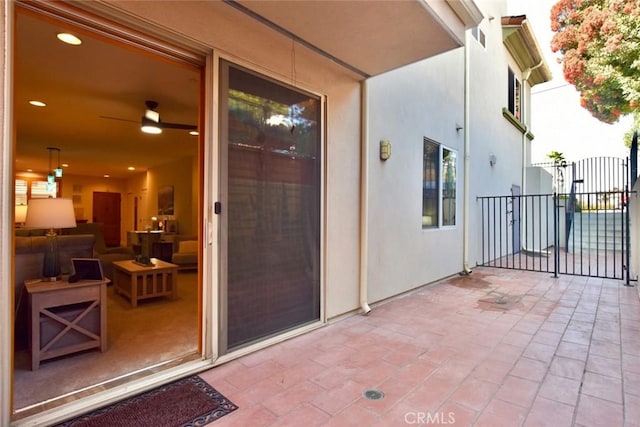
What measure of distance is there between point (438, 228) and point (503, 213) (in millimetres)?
3253

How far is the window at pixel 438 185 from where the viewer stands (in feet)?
16.5

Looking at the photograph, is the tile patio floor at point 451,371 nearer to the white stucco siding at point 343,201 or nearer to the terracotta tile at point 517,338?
the terracotta tile at point 517,338

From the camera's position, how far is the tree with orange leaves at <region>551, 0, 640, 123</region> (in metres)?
8.55

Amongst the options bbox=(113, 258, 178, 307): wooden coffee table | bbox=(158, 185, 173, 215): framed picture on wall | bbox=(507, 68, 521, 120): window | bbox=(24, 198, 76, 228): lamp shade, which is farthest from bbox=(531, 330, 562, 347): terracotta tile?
bbox=(158, 185, 173, 215): framed picture on wall

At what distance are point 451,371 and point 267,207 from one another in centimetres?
185

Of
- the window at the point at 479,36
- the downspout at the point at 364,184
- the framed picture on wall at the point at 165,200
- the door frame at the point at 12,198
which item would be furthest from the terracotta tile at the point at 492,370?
the framed picture on wall at the point at 165,200

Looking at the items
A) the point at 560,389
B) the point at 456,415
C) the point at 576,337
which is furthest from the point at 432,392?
the point at 576,337

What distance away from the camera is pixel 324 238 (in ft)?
10.4

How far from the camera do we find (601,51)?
946 centimetres

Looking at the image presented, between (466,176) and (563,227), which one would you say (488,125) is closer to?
(466,176)

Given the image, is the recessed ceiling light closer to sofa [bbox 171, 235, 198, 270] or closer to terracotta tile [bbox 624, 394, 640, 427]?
sofa [bbox 171, 235, 198, 270]

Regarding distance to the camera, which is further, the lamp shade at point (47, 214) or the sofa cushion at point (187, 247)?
the sofa cushion at point (187, 247)

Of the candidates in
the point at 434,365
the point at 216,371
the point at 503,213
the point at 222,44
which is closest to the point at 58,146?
the point at 222,44

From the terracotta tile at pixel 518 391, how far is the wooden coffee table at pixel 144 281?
3800mm
